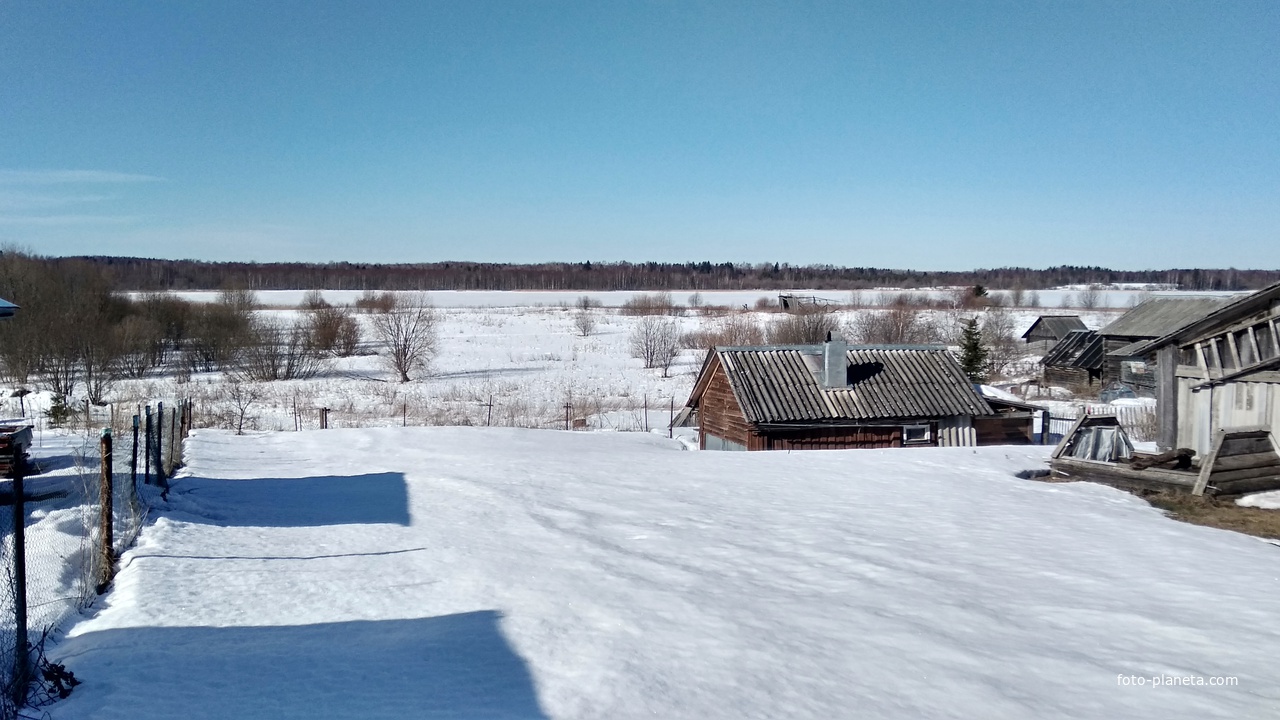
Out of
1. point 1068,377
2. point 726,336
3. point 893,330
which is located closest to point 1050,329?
point 1068,377

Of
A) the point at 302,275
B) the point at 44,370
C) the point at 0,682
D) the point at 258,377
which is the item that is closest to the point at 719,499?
the point at 0,682

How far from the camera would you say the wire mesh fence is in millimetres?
5281

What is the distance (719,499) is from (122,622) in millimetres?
8526

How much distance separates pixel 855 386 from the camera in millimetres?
22938

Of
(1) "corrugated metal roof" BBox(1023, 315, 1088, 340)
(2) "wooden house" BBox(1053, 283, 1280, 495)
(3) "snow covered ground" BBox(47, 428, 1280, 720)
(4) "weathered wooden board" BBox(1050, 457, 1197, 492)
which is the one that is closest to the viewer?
(3) "snow covered ground" BBox(47, 428, 1280, 720)

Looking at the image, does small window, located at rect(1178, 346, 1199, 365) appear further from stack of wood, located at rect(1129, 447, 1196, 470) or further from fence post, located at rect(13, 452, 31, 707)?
fence post, located at rect(13, 452, 31, 707)

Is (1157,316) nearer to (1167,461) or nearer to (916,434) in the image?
(916,434)

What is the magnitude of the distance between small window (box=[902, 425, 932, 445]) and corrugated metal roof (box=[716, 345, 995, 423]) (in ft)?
1.94

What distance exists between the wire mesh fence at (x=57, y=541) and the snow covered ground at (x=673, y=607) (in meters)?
0.23

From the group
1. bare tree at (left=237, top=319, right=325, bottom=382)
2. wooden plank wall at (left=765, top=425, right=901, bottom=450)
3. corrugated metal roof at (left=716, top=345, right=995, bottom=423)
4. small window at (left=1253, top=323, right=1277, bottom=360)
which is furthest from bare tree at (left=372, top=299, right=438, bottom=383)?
small window at (left=1253, top=323, right=1277, bottom=360)

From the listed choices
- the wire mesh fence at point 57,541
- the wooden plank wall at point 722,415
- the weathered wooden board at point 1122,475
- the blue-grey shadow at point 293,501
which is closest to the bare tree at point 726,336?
the wooden plank wall at point 722,415

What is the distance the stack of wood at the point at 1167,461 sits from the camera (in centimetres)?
1390

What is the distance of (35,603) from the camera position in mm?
6984

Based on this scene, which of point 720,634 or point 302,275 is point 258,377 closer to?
point 720,634
